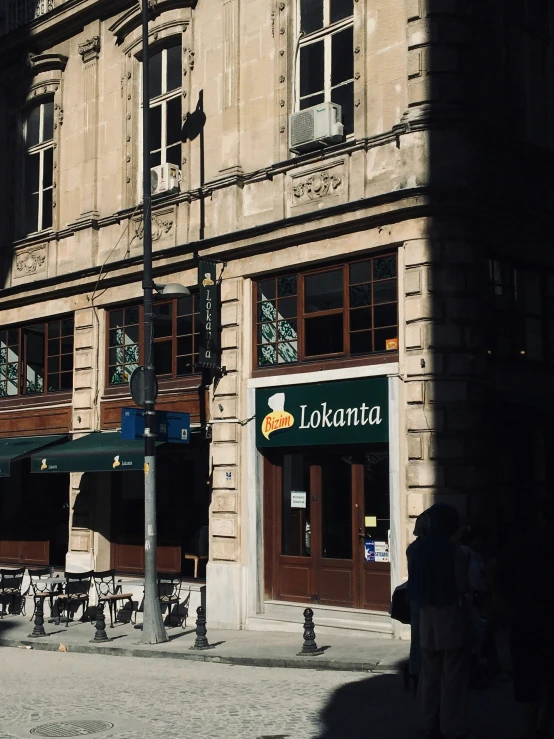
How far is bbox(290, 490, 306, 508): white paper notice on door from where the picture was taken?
59.3ft

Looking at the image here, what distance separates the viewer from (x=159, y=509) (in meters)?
20.4

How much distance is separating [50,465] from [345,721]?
11.6 meters

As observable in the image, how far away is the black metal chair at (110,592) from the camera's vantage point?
760 inches

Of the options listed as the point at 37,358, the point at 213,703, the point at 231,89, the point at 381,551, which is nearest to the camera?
the point at 213,703

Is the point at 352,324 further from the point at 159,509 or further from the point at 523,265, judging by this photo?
the point at 159,509

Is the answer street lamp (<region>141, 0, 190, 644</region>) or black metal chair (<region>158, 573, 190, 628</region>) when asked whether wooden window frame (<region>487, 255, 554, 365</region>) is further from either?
black metal chair (<region>158, 573, 190, 628</region>)

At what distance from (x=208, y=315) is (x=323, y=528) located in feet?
14.1

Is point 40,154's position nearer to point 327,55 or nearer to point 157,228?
point 157,228

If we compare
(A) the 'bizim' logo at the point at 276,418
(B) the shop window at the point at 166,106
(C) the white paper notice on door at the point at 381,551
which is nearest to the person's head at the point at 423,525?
(C) the white paper notice on door at the point at 381,551

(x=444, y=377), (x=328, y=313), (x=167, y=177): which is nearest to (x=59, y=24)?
(x=167, y=177)

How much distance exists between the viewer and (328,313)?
17766 millimetres

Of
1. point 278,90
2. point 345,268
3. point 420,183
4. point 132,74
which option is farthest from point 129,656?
point 132,74

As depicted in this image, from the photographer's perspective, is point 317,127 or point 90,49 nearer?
point 317,127

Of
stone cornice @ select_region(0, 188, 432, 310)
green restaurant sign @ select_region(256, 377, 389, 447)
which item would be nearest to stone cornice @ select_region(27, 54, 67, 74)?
stone cornice @ select_region(0, 188, 432, 310)
